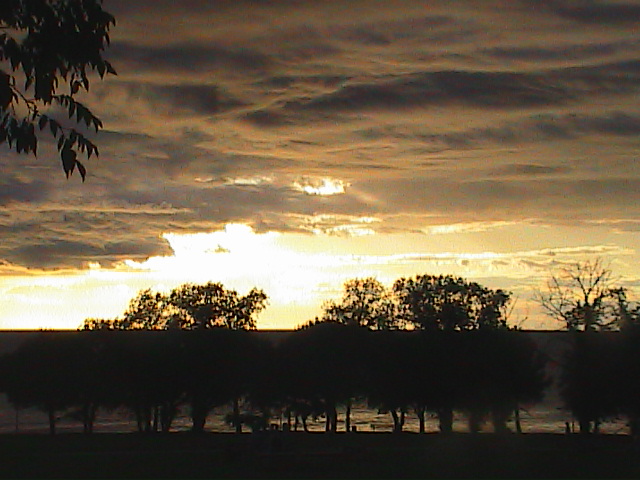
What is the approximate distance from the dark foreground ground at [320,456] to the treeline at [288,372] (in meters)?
7.79

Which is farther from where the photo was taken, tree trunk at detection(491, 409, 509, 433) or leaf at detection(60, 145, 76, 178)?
tree trunk at detection(491, 409, 509, 433)

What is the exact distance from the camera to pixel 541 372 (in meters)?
77.4

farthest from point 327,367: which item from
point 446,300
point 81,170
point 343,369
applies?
point 81,170

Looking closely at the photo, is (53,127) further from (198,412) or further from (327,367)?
(198,412)

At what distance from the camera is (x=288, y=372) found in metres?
79.2

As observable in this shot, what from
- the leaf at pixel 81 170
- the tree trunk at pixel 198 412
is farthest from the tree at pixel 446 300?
the leaf at pixel 81 170

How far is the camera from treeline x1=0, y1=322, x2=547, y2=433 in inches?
2869

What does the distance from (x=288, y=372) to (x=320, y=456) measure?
29090mm

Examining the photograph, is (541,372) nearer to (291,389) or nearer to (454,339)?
(454,339)

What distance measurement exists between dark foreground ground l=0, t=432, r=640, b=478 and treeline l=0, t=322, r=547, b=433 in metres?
7.79

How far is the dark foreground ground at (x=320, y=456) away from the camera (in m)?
42.8

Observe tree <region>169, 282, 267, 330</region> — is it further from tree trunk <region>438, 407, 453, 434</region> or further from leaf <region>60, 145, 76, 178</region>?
leaf <region>60, 145, 76, 178</region>

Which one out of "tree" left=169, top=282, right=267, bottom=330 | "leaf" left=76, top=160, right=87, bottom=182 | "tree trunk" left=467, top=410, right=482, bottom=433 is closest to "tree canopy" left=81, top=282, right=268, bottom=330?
"tree" left=169, top=282, right=267, bottom=330

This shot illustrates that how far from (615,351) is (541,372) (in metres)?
11.0
